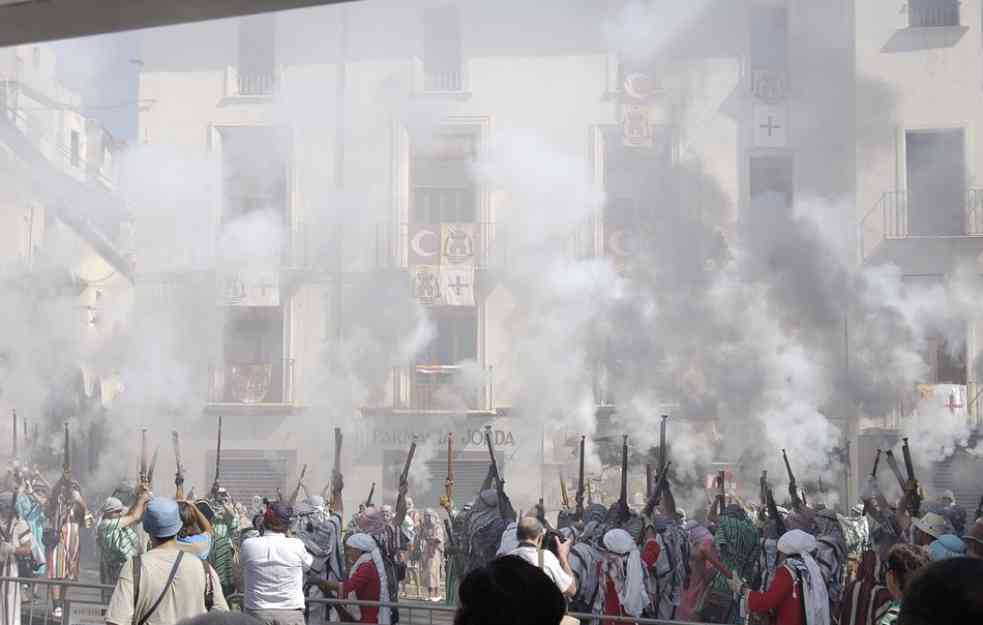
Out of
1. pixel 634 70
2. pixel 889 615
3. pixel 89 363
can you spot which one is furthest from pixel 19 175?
pixel 889 615

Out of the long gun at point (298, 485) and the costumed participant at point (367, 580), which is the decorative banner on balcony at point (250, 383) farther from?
the costumed participant at point (367, 580)

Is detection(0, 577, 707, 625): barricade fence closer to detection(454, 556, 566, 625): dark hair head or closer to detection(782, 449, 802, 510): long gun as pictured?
detection(782, 449, 802, 510): long gun

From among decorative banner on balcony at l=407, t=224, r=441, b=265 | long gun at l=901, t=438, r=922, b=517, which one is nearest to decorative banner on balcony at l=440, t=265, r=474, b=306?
decorative banner on balcony at l=407, t=224, r=441, b=265

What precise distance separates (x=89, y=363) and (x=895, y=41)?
8.14 m

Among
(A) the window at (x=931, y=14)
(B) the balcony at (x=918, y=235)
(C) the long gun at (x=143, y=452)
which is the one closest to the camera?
(B) the balcony at (x=918, y=235)

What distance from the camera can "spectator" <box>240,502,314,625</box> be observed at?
5039 mm

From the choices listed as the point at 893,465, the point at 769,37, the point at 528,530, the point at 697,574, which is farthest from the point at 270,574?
the point at 769,37

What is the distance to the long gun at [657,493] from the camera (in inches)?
370

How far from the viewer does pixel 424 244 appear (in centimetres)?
1151

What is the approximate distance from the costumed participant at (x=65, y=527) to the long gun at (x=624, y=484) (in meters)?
4.90

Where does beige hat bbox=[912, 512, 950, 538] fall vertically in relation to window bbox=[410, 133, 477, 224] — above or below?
below

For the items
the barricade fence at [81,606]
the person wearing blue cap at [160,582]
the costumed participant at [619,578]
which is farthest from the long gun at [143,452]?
the person wearing blue cap at [160,582]

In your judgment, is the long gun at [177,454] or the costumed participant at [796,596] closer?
the costumed participant at [796,596]

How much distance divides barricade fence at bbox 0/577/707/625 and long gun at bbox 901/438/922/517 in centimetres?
364
